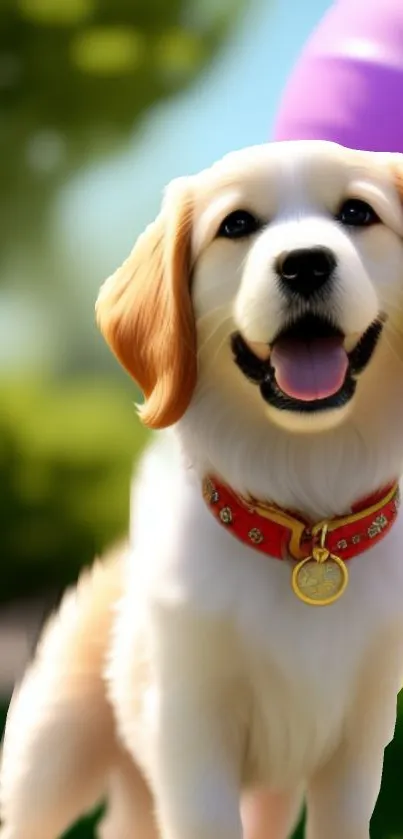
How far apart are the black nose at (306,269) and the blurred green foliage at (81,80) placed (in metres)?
2.87

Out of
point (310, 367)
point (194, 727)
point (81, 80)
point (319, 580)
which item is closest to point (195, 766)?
point (194, 727)

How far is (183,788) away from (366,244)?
0.67 metres

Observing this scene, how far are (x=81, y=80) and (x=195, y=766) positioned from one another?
321 cm

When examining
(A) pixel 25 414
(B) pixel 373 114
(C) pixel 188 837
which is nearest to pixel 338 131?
(B) pixel 373 114

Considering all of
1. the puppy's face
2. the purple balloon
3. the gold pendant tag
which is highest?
the purple balloon

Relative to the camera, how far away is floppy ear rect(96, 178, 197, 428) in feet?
3.47

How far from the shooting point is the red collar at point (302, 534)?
1122mm

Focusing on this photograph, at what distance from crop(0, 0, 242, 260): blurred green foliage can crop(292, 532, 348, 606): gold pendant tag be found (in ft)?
9.27

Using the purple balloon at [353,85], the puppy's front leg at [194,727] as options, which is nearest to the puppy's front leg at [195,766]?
the puppy's front leg at [194,727]

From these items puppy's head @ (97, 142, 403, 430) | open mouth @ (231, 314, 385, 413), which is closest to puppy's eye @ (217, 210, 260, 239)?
puppy's head @ (97, 142, 403, 430)

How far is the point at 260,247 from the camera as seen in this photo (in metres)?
1.00

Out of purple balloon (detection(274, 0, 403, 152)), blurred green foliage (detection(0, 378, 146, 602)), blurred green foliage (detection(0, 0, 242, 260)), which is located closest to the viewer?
purple balloon (detection(274, 0, 403, 152))

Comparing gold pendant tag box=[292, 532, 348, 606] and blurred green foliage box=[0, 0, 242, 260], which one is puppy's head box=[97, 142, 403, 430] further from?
blurred green foliage box=[0, 0, 242, 260]

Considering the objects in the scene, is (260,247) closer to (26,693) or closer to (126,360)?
(126,360)
